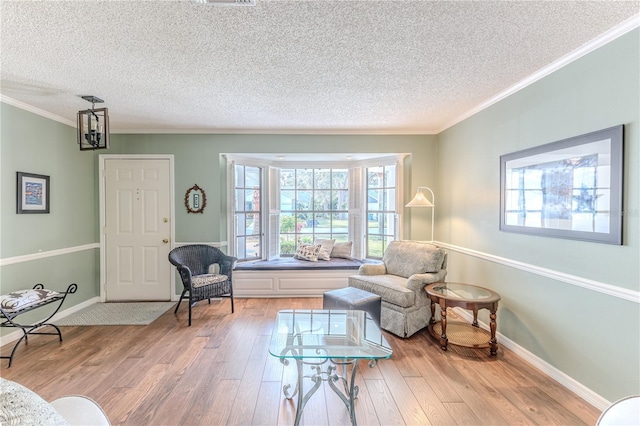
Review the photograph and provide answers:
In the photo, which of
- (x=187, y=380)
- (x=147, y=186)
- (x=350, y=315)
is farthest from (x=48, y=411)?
(x=147, y=186)

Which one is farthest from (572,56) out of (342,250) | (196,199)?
(196,199)

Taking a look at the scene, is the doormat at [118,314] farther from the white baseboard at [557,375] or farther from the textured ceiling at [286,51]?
the white baseboard at [557,375]

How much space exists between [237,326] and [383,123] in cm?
311

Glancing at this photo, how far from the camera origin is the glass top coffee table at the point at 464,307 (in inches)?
100

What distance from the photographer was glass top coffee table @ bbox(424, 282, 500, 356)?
255cm

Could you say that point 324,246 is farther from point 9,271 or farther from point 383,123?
point 9,271

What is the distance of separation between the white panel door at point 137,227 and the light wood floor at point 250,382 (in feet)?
3.32

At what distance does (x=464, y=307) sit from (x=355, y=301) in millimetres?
992

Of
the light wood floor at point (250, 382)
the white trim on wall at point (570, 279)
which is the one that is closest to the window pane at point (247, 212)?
the light wood floor at point (250, 382)

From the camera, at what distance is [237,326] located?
325cm

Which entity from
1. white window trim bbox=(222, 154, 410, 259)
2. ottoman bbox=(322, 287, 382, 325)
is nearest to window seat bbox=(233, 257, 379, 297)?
white window trim bbox=(222, 154, 410, 259)

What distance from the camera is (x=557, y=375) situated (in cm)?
220

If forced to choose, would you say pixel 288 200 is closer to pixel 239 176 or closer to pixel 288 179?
pixel 288 179

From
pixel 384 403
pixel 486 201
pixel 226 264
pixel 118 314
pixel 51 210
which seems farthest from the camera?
pixel 226 264
